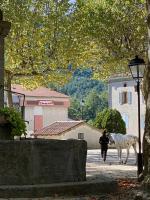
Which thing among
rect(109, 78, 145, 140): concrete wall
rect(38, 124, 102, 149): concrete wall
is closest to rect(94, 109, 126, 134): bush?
rect(38, 124, 102, 149): concrete wall

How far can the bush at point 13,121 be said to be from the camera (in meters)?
12.8

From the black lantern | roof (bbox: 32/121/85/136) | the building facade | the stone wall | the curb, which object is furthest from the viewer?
the building facade

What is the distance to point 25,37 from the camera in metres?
37.6

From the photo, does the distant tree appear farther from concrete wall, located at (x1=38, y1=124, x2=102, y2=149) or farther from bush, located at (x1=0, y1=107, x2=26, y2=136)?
bush, located at (x1=0, y1=107, x2=26, y2=136)

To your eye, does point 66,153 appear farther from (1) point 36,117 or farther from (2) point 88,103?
(2) point 88,103

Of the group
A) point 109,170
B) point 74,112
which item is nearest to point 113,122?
point 109,170

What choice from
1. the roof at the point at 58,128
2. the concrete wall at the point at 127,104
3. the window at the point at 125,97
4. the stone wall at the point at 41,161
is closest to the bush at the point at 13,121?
the stone wall at the point at 41,161

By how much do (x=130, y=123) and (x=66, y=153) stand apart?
56.1m

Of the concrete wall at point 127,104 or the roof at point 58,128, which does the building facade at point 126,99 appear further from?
the roof at point 58,128

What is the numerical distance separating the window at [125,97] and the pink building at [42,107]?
40.2ft

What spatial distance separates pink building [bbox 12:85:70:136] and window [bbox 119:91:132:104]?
40.2 ft

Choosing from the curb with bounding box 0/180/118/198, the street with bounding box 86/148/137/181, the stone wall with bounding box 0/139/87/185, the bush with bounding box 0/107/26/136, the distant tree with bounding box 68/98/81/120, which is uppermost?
the distant tree with bounding box 68/98/81/120

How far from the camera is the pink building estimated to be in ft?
253

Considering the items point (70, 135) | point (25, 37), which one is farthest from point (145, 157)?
point (70, 135)
